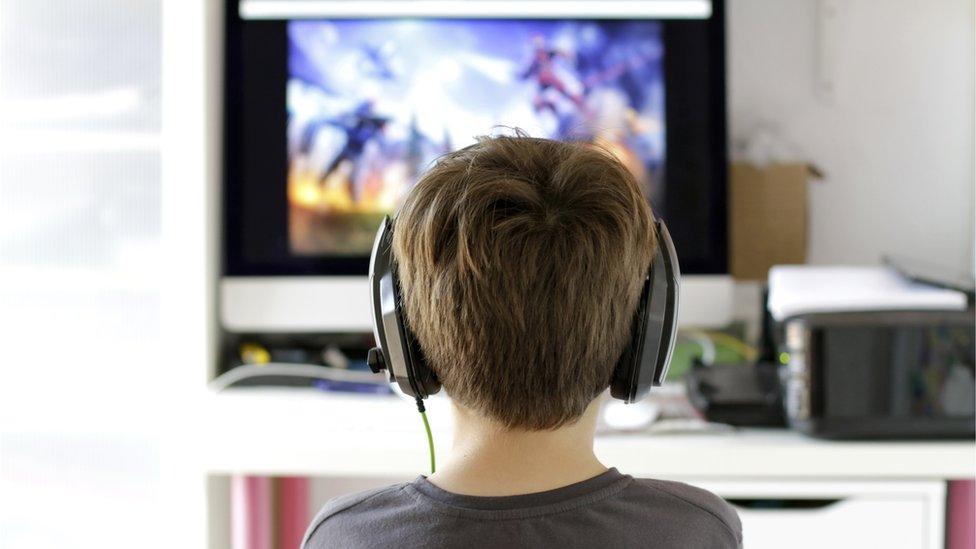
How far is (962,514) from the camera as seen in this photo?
1360mm

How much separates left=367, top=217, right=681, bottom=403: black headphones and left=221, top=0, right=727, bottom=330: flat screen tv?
90 centimetres

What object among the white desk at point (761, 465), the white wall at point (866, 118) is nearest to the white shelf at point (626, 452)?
the white desk at point (761, 465)

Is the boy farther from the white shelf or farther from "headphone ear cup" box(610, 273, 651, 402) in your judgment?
the white shelf

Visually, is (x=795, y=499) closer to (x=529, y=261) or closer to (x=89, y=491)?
(x=529, y=261)

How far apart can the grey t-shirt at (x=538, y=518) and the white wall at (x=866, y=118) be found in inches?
51.7

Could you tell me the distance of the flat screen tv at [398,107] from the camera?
5.59 feet

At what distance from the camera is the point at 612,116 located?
1.71m

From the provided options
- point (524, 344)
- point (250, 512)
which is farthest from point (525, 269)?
point (250, 512)

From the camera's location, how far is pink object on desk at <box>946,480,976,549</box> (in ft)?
4.42

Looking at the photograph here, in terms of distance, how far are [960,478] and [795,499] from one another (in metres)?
0.23

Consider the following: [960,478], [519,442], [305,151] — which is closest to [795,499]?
[960,478]

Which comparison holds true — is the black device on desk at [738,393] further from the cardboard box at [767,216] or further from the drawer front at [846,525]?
the cardboard box at [767,216]

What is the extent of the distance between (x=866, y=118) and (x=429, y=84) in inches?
33.2

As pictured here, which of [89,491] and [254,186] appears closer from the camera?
[89,491]
